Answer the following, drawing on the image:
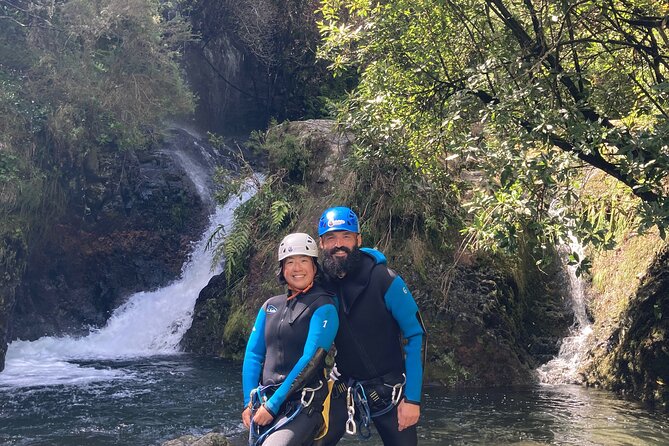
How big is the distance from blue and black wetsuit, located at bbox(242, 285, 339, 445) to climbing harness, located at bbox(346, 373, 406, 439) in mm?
234

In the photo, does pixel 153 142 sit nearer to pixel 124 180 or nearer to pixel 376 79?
pixel 124 180

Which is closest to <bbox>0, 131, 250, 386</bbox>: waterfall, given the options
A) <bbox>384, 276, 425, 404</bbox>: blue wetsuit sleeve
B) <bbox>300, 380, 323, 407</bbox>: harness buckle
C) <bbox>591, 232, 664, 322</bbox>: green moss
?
<bbox>591, 232, 664, 322</bbox>: green moss

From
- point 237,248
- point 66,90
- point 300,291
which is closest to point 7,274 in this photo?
point 237,248

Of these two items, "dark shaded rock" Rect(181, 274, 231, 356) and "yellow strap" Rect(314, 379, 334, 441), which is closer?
"yellow strap" Rect(314, 379, 334, 441)

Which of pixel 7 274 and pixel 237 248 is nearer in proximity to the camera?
pixel 7 274

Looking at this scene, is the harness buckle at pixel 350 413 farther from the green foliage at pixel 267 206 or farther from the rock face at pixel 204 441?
the green foliage at pixel 267 206

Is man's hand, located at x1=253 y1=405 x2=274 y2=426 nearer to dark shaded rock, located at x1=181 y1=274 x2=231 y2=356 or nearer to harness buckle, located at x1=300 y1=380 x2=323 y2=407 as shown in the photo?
harness buckle, located at x1=300 y1=380 x2=323 y2=407

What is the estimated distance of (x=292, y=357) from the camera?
404 centimetres

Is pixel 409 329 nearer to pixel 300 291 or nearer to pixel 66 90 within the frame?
pixel 300 291

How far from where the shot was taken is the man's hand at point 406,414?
4055mm

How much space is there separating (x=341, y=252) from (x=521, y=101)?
2.54 metres

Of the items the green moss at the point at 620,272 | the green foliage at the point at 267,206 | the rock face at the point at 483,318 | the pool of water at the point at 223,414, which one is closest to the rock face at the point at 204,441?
the pool of water at the point at 223,414

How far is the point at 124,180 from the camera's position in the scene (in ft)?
59.5

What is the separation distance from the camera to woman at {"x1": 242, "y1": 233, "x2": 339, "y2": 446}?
3895 mm
